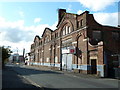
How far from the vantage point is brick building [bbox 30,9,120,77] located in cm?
2475

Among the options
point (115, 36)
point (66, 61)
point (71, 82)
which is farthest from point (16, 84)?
point (115, 36)

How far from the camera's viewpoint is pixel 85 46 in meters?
29.2

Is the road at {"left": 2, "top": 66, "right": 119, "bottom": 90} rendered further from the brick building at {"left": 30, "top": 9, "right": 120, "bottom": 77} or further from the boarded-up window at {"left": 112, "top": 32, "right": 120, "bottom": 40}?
the boarded-up window at {"left": 112, "top": 32, "right": 120, "bottom": 40}

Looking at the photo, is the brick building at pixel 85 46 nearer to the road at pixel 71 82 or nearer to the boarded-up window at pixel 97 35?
the boarded-up window at pixel 97 35

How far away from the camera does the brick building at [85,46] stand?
2475 centimetres

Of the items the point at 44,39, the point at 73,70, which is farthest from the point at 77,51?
the point at 44,39

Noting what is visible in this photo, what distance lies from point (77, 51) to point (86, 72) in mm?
5295

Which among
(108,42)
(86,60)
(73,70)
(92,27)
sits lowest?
(73,70)

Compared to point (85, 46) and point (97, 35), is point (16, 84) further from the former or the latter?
point (97, 35)

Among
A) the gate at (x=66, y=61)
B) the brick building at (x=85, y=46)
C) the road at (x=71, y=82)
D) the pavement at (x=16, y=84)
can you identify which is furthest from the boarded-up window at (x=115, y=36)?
the pavement at (x=16, y=84)

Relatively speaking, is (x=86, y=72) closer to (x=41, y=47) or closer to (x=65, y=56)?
(x=65, y=56)

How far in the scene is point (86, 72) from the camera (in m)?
28.0

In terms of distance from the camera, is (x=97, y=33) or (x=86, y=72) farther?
(x=97, y=33)

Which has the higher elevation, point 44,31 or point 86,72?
point 44,31
